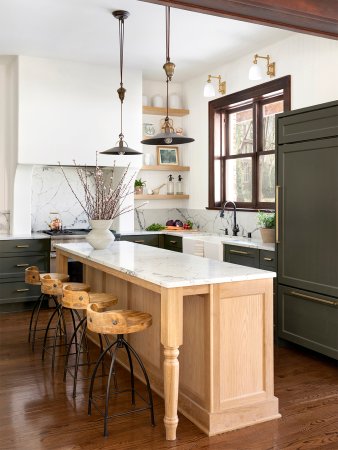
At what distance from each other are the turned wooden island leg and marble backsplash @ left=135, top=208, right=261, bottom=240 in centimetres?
328

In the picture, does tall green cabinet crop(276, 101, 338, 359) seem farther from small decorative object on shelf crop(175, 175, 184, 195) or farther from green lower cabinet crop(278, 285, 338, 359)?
small decorative object on shelf crop(175, 175, 184, 195)

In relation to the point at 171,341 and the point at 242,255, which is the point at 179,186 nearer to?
the point at 242,255

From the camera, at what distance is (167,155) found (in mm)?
7328

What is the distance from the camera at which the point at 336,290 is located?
3.94m

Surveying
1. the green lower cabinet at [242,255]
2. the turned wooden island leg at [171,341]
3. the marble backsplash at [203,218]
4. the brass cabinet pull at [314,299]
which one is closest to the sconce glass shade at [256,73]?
the marble backsplash at [203,218]

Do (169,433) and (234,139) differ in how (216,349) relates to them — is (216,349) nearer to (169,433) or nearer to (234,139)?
(169,433)

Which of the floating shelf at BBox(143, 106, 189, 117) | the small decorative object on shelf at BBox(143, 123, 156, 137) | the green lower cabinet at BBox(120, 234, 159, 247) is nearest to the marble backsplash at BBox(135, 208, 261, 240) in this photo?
the green lower cabinet at BBox(120, 234, 159, 247)

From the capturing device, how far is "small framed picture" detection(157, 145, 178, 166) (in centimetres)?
726

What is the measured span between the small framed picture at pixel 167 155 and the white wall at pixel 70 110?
628mm

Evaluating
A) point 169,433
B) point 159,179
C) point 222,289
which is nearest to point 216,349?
point 222,289

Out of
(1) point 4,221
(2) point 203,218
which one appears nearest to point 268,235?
(2) point 203,218

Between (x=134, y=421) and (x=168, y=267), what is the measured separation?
978mm

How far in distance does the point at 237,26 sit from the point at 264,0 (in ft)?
10.2

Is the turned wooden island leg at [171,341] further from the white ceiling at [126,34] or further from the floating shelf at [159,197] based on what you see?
the floating shelf at [159,197]
